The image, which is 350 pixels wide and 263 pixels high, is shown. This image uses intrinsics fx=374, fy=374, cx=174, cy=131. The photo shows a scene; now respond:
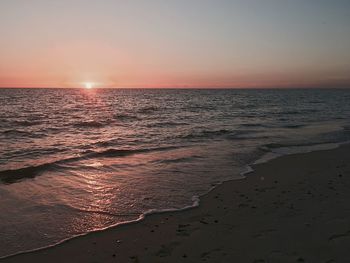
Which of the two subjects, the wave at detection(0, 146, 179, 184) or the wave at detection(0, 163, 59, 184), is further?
the wave at detection(0, 146, 179, 184)

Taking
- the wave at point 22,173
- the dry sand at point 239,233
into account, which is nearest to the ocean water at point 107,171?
the wave at point 22,173

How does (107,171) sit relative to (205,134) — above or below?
below

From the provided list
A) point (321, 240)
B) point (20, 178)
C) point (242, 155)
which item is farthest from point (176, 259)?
point (242, 155)

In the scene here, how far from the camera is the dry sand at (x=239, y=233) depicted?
19.5 ft

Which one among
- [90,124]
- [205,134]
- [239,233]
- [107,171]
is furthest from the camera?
[90,124]

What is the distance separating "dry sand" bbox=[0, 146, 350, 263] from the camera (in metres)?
5.93

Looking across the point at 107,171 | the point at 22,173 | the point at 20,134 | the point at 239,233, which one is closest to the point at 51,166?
the point at 22,173

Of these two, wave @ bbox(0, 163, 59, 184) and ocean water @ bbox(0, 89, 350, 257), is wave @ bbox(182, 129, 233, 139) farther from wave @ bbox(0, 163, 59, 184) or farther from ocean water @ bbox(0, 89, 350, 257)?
wave @ bbox(0, 163, 59, 184)

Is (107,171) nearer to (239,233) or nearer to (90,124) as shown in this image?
(239,233)

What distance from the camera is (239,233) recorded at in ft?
22.4

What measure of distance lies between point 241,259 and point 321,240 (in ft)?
4.92

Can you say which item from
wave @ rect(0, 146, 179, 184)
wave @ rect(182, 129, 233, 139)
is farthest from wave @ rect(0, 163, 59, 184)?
wave @ rect(182, 129, 233, 139)

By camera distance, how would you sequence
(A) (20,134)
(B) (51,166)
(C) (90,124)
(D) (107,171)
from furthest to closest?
(C) (90,124)
(A) (20,134)
(B) (51,166)
(D) (107,171)

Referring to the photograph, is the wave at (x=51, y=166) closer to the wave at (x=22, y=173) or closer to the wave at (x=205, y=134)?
the wave at (x=22, y=173)
